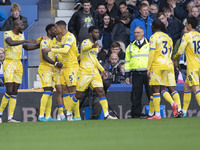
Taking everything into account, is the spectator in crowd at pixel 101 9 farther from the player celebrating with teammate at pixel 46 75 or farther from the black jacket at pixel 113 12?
the player celebrating with teammate at pixel 46 75

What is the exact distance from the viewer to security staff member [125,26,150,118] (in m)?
13.5

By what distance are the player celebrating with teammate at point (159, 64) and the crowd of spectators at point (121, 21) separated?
2.25 meters

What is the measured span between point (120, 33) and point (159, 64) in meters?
4.13

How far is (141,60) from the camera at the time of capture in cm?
1351

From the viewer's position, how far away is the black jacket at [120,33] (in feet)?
53.5

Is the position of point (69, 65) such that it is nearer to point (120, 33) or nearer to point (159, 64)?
point (159, 64)

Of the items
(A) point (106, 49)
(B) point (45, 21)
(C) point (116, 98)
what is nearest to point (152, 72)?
(C) point (116, 98)

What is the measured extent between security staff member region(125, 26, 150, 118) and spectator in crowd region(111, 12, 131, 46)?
8.43 feet

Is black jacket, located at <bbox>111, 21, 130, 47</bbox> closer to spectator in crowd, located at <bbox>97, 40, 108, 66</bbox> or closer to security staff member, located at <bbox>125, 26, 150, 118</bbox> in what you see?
spectator in crowd, located at <bbox>97, 40, 108, 66</bbox>

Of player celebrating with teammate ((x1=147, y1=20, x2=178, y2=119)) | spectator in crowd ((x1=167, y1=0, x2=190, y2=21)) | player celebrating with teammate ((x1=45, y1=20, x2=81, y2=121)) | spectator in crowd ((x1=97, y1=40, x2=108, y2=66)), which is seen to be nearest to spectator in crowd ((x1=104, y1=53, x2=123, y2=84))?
spectator in crowd ((x1=97, y1=40, x2=108, y2=66))

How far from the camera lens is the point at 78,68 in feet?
43.7

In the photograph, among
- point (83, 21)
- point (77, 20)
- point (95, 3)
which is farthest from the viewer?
point (95, 3)

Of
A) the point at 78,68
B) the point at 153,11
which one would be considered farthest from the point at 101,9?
the point at 78,68

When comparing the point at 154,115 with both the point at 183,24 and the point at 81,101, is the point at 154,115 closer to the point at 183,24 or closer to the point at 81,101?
the point at 81,101
